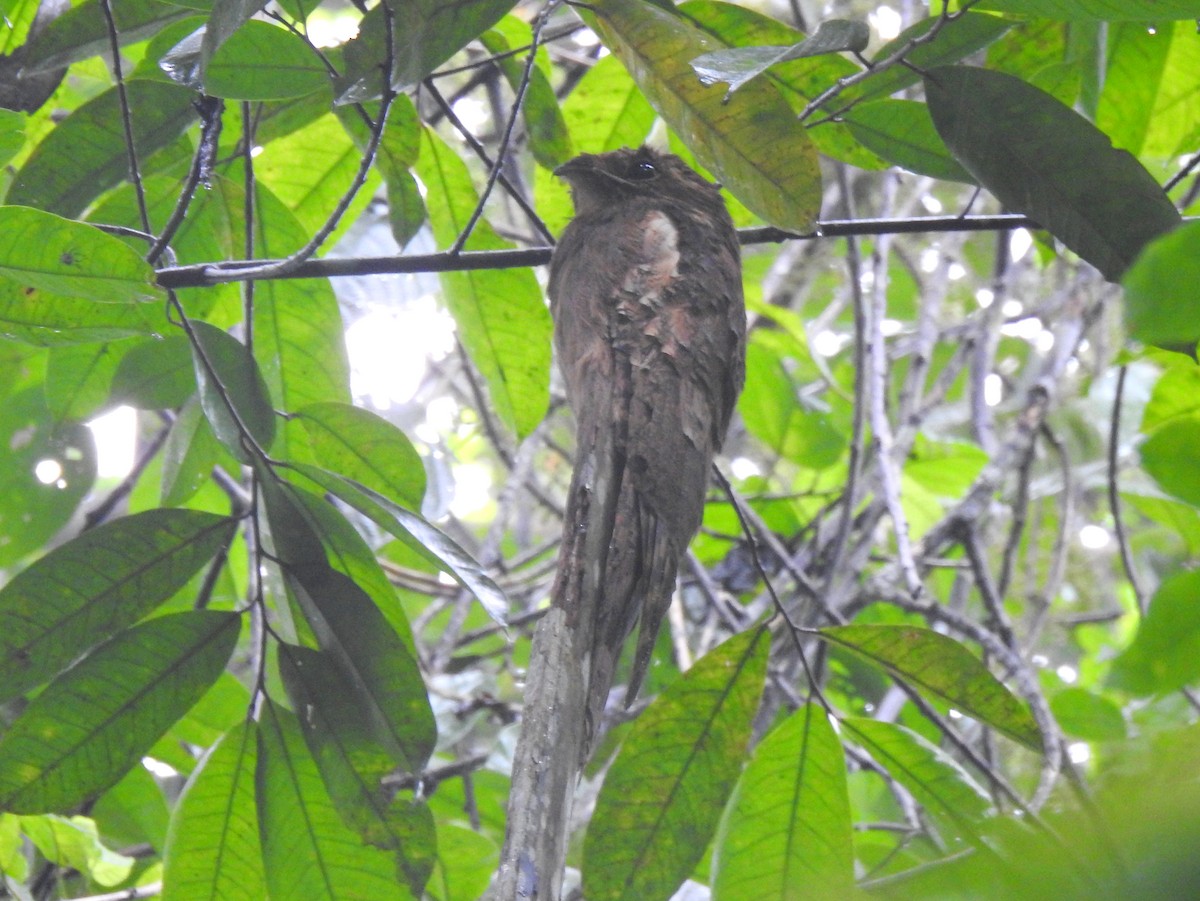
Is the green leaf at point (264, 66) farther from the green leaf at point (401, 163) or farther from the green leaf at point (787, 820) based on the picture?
the green leaf at point (787, 820)

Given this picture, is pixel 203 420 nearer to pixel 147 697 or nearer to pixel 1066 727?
pixel 147 697

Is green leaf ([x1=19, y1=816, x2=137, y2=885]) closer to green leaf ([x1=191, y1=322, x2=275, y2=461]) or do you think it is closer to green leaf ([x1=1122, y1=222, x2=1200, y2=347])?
green leaf ([x1=191, y1=322, x2=275, y2=461])

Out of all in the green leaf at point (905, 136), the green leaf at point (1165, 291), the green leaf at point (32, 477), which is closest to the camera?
the green leaf at point (1165, 291)

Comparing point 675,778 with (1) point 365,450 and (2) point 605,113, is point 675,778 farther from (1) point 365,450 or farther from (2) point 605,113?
(2) point 605,113

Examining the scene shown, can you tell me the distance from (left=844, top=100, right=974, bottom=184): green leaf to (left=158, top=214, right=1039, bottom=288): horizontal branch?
123 mm

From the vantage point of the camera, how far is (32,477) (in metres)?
2.86

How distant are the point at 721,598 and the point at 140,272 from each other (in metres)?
2.17

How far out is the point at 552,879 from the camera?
131 centimetres

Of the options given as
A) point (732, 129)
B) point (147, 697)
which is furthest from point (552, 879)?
point (732, 129)

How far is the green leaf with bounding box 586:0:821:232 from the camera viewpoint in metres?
1.55

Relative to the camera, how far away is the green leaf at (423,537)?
1.57m

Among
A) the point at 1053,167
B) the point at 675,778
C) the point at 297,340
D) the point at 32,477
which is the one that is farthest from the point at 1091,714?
the point at 32,477

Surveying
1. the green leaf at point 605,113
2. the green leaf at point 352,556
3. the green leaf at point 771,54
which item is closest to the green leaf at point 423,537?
the green leaf at point 352,556

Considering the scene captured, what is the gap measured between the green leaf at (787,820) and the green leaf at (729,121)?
831mm
